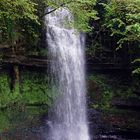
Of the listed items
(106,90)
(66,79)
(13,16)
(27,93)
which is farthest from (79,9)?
(106,90)

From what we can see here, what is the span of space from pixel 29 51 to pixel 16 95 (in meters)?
1.70

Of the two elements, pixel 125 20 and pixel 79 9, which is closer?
pixel 79 9

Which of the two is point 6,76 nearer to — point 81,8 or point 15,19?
point 15,19

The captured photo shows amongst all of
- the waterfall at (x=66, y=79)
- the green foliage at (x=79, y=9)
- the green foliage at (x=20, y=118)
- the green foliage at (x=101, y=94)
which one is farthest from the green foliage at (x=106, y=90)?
the green foliage at (x=79, y=9)

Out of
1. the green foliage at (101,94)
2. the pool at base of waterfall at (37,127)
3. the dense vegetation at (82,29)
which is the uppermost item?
the dense vegetation at (82,29)

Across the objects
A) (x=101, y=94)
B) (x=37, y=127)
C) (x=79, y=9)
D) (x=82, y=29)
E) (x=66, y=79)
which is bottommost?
(x=37, y=127)

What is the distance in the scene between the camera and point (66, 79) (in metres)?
15.7

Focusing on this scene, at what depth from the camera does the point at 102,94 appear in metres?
16.2

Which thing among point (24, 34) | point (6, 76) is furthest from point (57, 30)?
point (6, 76)

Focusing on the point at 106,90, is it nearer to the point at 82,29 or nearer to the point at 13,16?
the point at 82,29

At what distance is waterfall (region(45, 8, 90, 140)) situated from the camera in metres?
15.4

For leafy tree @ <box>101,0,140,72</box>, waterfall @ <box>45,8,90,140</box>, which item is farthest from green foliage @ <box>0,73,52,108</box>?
leafy tree @ <box>101,0,140,72</box>

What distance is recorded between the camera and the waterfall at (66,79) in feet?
50.6

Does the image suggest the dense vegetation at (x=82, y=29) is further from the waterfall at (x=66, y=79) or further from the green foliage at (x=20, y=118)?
the waterfall at (x=66, y=79)
